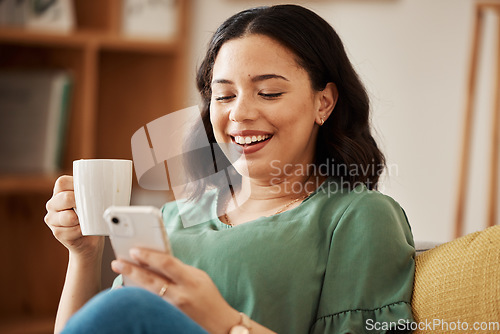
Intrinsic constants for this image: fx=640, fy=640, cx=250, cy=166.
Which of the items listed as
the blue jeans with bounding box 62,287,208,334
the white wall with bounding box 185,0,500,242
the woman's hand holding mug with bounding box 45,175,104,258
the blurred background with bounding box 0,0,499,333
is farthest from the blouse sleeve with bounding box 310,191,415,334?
the white wall with bounding box 185,0,500,242

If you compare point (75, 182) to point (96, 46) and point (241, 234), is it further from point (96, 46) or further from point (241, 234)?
point (96, 46)

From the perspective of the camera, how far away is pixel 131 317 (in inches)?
30.2

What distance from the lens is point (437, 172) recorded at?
2.39 metres

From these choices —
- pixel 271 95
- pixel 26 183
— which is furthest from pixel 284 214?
pixel 26 183

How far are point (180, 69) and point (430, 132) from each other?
97 cm

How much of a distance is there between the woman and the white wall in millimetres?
1257

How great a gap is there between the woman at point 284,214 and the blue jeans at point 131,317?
7cm

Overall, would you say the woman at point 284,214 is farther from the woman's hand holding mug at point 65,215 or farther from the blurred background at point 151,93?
the blurred background at point 151,93

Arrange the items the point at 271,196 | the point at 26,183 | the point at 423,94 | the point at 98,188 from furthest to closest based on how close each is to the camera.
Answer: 1. the point at 423,94
2. the point at 26,183
3. the point at 271,196
4. the point at 98,188

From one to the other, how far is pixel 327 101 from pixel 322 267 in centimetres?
31

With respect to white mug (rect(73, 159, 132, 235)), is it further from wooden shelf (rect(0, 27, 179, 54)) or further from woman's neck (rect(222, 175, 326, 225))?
wooden shelf (rect(0, 27, 179, 54))

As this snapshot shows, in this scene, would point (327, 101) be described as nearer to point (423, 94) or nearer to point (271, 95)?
point (271, 95)

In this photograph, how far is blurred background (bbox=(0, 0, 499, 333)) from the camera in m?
2.17

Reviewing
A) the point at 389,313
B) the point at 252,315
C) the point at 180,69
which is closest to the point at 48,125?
the point at 180,69
